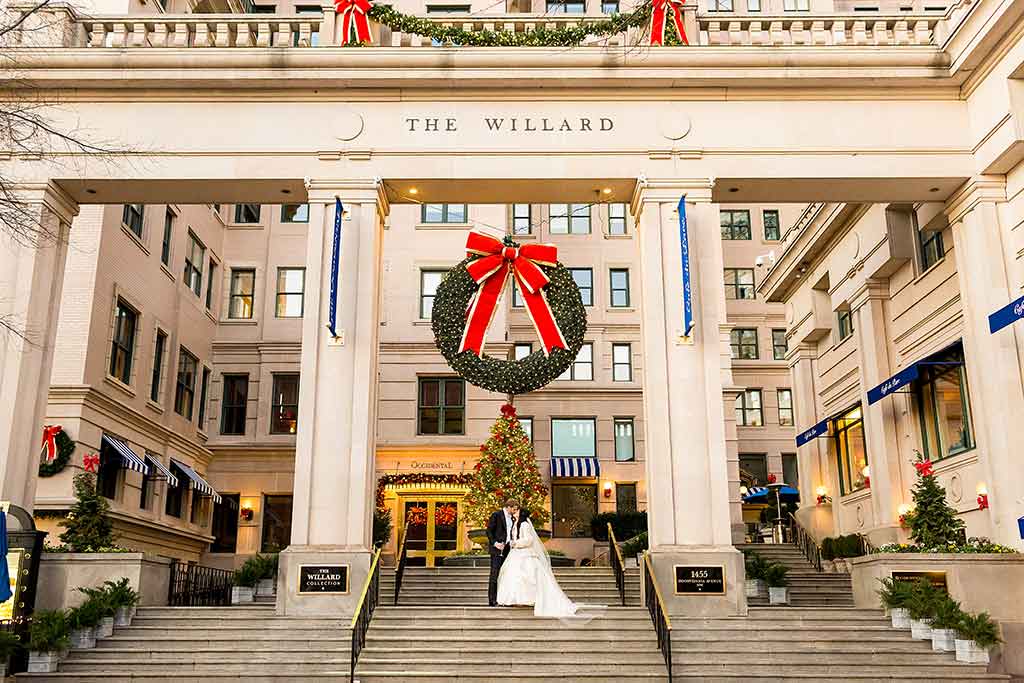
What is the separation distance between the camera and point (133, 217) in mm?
24938

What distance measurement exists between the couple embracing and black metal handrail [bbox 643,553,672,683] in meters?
0.87

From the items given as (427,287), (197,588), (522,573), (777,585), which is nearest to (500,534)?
(522,573)

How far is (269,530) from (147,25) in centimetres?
1721

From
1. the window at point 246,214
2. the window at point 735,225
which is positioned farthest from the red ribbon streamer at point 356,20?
the window at point 735,225

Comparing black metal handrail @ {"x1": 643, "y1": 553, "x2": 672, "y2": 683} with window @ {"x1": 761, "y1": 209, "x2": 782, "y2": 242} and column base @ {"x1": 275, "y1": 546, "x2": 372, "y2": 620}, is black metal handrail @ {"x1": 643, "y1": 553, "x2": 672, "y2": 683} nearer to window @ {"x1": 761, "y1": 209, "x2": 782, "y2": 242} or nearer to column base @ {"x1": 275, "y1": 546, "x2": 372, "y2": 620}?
column base @ {"x1": 275, "y1": 546, "x2": 372, "y2": 620}

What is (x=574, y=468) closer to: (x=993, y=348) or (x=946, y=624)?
(x=993, y=348)

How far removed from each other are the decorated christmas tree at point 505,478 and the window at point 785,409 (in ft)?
63.0

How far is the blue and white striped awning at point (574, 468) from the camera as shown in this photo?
31.8 metres

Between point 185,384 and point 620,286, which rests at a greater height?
point 620,286

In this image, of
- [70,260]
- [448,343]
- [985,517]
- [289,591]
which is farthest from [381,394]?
[985,517]

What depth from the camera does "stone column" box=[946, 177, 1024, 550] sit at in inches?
614

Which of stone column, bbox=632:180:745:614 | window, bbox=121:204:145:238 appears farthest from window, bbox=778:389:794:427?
window, bbox=121:204:145:238

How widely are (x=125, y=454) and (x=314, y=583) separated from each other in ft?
33.8

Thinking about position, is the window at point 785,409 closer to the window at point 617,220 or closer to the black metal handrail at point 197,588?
the window at point 617,220
